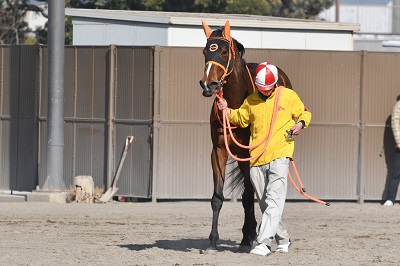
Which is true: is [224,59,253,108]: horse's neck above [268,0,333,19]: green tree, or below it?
below

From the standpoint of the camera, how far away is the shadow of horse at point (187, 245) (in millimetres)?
12141

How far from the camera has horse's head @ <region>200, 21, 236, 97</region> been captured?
11.1 m

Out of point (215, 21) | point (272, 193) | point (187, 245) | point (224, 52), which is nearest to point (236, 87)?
point (224, 52)

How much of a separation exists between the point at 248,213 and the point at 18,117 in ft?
25.9

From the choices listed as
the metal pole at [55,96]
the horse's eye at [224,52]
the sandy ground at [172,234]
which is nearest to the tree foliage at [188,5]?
the metal pole at [55,96]

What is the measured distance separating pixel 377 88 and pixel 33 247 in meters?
8.19

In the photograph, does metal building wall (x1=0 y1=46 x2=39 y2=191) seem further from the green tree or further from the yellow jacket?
the green tree

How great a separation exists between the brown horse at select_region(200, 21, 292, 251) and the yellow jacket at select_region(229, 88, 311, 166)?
14.5 inches

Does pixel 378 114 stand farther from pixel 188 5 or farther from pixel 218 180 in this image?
pixel 188 5

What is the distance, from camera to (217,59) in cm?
1138


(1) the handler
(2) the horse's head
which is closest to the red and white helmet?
(1) the handler

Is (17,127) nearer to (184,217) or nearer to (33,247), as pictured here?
(184,217)

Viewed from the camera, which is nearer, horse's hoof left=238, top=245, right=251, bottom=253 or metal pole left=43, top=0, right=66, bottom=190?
horse's hoof left=238, top=245, right=251, bottom=253

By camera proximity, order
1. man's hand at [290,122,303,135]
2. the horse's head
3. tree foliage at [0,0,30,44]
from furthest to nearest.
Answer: tree foliage at [0,0,30,44]
man's hand at [290,122,303,135]
the horse's head
